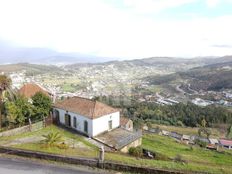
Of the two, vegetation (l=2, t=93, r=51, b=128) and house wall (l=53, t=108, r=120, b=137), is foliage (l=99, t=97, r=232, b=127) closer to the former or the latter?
house wall (l=53, t=108, r=120, b=137)

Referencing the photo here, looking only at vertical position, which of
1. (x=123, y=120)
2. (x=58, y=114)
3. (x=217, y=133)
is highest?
(x=58, y=114)

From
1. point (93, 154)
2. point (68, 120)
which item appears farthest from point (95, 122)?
point (93, 154)

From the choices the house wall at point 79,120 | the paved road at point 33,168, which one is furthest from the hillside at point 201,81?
the paved road at point 33,168

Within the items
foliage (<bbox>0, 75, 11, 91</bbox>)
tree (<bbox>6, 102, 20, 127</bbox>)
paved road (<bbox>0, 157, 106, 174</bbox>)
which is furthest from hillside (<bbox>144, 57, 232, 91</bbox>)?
paved road (<bbox>0, 157, 106, 174</bbox>)

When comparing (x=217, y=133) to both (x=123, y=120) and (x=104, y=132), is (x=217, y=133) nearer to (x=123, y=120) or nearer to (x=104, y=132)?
(x=123, y=120)

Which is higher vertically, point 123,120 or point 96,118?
point 96,118

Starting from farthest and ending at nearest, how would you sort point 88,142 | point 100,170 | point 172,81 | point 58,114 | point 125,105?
point 172,81 < point 125,105 < point 58,114 < point 88,142 < point 100,170

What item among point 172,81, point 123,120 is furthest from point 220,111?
point 172,81

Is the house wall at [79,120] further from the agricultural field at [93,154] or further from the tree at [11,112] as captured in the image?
the tree at [11,112]
